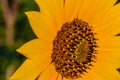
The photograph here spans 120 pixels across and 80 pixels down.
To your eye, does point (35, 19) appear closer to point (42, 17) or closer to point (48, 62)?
point (42, 17)

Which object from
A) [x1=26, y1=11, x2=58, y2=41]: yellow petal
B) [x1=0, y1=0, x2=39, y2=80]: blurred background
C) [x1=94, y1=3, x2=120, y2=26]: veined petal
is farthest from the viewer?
[x1=0, y1=0, x2=39, y2=80]: blurred background

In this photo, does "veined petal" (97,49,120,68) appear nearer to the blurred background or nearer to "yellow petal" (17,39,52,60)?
"yellow petal" (17,39,52,60)

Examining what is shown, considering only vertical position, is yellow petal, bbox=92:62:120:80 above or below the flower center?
below

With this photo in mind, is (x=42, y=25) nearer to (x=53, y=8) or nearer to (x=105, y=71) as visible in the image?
(x=53, y=8)

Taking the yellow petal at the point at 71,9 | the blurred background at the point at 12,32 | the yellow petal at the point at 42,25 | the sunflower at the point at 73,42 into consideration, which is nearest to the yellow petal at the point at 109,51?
the sunflower at the point at 73,42

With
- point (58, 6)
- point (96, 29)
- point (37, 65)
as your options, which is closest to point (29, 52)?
point (37, 65)

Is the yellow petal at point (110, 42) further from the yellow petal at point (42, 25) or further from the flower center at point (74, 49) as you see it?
the yellow petal at point (42, 25)

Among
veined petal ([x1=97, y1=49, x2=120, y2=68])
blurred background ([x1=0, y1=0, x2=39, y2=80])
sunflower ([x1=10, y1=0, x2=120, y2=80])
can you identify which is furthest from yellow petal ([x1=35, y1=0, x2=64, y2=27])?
blurred background ([x1=0, y1=0, x2=39, y2=80])
